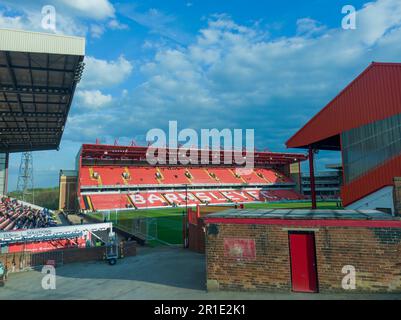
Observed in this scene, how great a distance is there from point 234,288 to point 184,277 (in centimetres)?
286

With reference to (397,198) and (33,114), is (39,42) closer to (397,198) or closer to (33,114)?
(33,114)

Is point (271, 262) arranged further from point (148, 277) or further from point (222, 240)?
point (148, 277)

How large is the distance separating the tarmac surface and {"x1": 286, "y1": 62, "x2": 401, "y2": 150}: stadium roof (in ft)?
40.2

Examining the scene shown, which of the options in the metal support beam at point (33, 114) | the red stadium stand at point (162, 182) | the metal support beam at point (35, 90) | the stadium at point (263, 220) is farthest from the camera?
the red stadium stand at point (162, 182)

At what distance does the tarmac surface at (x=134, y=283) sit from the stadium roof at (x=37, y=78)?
1000cm

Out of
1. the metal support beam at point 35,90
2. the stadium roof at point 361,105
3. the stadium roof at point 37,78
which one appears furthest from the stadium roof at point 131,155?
the stadium roof at point 361,105

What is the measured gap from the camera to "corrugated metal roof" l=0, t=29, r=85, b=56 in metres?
11.9

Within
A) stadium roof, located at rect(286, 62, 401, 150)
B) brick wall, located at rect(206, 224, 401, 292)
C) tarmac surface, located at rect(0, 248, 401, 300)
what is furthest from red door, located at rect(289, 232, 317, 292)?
stadium roof, located at rect(286, 62, 401, 150)

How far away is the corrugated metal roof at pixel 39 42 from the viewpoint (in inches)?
470

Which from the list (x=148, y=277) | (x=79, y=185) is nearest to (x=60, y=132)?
(x=79, y=185)

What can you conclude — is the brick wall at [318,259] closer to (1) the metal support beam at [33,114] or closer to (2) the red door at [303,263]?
(2) the red door at [303,263]

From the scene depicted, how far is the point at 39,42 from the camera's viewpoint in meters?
12.4

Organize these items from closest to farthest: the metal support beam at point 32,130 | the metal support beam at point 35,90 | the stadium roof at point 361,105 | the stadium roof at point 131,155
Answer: the stadium roof at point 361,105 < the metal support beam at point 35,90 < the metal support beam at point 32,130 < the stadium roof at point 131,155

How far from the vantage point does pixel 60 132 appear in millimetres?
33250
